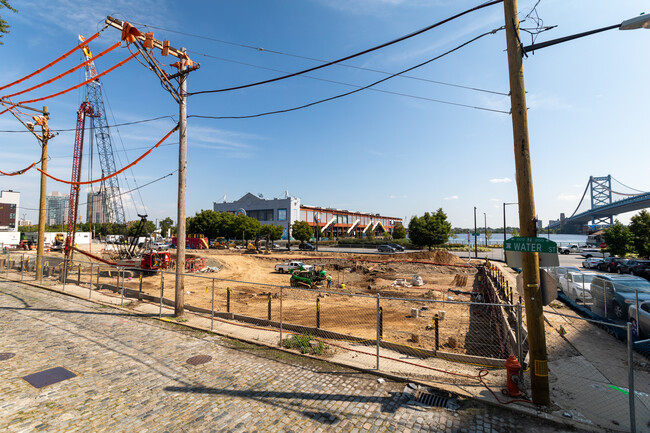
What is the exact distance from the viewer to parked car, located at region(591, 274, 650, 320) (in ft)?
37.8

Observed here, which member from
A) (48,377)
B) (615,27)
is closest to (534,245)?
(615,27)

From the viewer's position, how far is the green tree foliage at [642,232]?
108 ft

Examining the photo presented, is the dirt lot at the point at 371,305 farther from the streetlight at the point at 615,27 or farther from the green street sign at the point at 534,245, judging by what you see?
the streetlight at the point at 615,27

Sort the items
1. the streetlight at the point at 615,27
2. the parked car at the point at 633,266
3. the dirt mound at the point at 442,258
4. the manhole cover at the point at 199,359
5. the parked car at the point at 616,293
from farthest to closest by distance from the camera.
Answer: the dirt mound at the point at 442,258, the parked car at the point at 633,266, the parked car at the point at 616,293, the manhole cover at the point at 199,359, the streetlight at the point at 615,27

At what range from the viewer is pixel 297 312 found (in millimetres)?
16703

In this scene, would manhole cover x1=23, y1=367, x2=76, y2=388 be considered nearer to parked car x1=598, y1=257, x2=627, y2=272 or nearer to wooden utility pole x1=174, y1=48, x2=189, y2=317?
wooden utility pole x1=174, y1=48, x2=189, y2=317

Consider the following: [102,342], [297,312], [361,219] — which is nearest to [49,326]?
[102,342]

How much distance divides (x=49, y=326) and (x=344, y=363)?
11211 millimetres

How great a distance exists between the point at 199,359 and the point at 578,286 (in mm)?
19613

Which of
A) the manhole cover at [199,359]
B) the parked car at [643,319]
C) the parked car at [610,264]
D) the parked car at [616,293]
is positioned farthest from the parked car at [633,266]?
the manhole cover at [199,359]

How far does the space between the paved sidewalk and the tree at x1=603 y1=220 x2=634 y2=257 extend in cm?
4829

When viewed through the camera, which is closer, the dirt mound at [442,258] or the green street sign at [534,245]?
the green street sign at [534,245]

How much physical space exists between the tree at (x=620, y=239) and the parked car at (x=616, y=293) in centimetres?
3538

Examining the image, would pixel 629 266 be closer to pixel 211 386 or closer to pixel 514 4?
pixel 514 4
